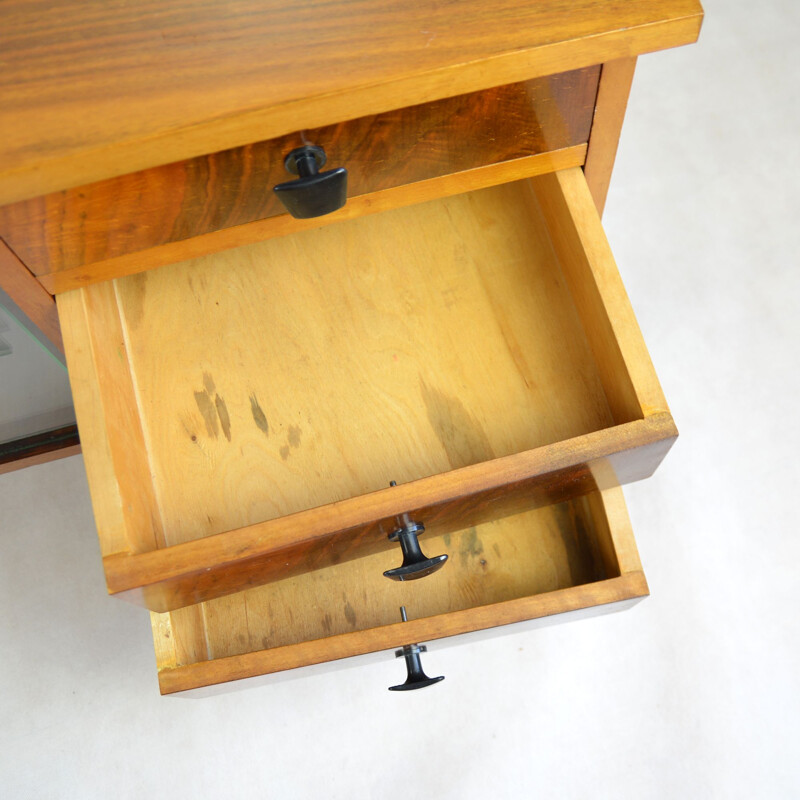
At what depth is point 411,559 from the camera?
583 mm

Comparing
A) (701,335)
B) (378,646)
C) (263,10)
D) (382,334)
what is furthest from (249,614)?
(701,335)

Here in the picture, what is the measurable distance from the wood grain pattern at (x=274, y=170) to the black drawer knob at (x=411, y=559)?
243mm

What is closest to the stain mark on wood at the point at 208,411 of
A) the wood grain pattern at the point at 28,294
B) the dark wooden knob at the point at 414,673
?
the wood grain pattern at the point at 28,294

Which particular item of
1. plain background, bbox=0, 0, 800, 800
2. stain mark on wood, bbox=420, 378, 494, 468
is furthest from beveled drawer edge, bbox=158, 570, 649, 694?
plain background, bbox=0, 0, 800, 800

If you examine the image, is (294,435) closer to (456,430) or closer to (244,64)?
(456,430)

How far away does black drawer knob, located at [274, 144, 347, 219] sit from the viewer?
0.48m

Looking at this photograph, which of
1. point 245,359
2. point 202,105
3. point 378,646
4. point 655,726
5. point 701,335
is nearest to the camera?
point 202,105

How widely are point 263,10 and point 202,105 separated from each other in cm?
8

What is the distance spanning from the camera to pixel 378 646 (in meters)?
0.60

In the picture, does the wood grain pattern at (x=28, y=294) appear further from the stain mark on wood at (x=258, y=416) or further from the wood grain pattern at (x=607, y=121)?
the wood grain pattern at (x=607, y=121)

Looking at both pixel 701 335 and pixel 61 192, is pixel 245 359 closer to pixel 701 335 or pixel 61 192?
pixel 61 192

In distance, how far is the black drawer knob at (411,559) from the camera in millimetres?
560

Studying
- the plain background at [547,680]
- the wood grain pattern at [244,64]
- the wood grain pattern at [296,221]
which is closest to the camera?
the wood grain pattern at [244,64]

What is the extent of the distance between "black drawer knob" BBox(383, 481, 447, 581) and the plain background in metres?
0.44
